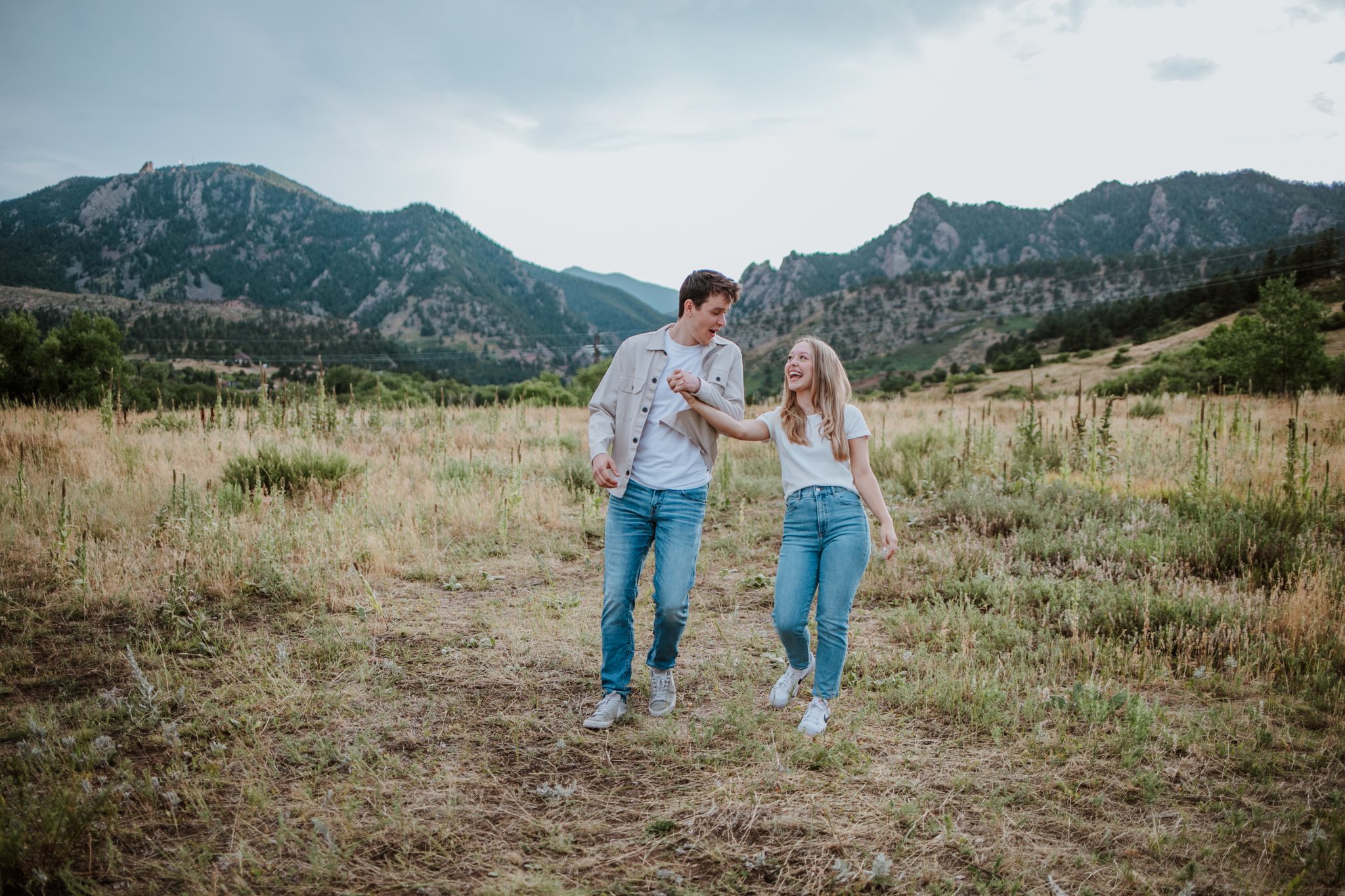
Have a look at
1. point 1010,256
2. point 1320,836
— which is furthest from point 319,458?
point 1010,256

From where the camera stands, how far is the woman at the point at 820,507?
133 inches

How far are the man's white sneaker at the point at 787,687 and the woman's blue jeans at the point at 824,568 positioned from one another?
28cm

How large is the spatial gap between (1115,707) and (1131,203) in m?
195

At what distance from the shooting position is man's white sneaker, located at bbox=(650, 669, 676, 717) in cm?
368

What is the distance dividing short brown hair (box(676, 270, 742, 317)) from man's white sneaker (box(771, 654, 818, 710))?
76.0 inches

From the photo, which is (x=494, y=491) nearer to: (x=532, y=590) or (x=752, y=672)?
(x=532, y=590)

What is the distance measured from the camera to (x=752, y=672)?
4215 mm

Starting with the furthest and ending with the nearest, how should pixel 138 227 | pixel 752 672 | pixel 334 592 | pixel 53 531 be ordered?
1. pixel 138 227
2. pixel 53 531
3. pixel 334 592
4. pixel 752 672

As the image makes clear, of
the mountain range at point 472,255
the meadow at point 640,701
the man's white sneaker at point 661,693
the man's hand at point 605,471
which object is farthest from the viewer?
the mountain range at point 472,255

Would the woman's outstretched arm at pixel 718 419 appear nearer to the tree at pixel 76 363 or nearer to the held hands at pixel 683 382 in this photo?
the held hands at pixel 683 382

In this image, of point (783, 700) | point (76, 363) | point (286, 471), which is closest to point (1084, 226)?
point (76, 363)

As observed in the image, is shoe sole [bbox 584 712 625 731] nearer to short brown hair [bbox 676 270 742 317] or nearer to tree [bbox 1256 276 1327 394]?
short brown hair [bbox 676 270 742 317]

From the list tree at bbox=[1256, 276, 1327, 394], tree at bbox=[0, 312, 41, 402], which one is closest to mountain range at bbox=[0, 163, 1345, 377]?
tree at bbox=[1256, 276, 1327, 394]

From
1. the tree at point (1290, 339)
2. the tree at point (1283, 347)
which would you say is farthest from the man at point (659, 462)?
the tree at point (1290, 339)
